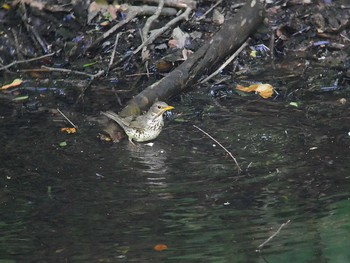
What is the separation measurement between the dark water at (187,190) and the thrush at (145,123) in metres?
0.14

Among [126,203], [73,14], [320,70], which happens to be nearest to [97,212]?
[126,203]

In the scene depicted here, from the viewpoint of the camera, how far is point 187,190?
721cm

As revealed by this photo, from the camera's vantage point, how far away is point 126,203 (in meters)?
7.02

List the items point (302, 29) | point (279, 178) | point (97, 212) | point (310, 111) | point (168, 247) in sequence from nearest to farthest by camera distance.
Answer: point (168, 247)
point (97, 212)
point (279, 178)
point (310, 111)
point (302, 29)

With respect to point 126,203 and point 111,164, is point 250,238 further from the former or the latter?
point 111,164

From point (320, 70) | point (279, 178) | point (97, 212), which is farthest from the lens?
point (320, 70)

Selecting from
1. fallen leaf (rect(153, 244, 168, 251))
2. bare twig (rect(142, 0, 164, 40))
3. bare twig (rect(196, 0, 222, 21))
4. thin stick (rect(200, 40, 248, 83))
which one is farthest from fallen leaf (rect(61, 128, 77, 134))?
bare twig (rect(196, 0, 222, 21))

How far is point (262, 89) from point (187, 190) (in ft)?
9.87

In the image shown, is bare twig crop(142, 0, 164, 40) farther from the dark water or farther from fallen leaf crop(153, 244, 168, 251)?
fallen leaf crop(153, 244, 168, 251)

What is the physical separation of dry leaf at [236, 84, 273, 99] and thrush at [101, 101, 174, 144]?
1.54 meters

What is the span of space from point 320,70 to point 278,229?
4.83 metres

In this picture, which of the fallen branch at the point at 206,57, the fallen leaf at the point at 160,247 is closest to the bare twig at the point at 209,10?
the fallen branch at the point at 206,57

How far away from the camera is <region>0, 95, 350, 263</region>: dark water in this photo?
6.04 meters

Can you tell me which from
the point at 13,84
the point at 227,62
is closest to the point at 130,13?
the point at 227,62
